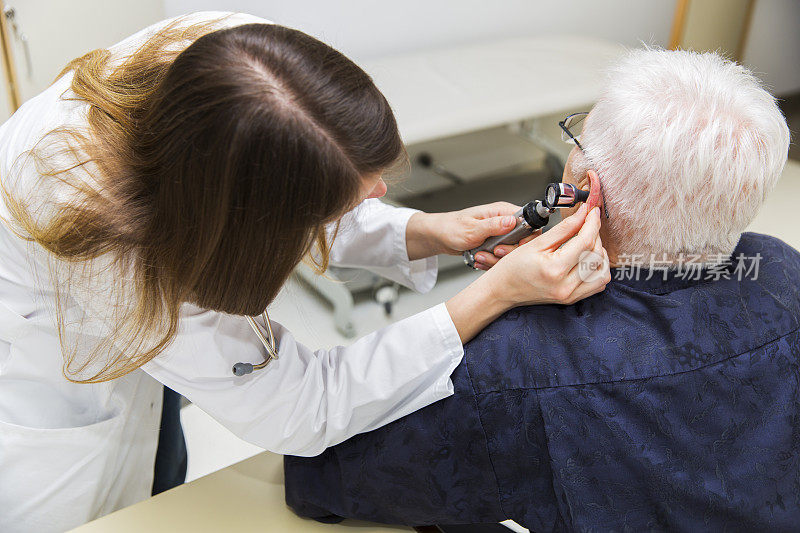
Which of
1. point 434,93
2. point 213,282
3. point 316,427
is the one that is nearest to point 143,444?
point 316,427

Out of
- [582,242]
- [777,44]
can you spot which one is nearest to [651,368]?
[582,242]

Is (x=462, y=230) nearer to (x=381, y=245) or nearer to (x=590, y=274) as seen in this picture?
(x=381, y=245)

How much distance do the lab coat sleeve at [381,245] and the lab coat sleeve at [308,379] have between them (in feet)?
1.33

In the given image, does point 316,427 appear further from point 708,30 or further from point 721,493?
point 708,30

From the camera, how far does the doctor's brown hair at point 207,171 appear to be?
89 centimetres

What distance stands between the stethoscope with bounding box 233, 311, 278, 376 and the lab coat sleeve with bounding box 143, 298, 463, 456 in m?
0.02

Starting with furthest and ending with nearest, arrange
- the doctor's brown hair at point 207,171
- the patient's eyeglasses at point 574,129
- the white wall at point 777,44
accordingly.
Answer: the white wall at point 777,44
the patient's eyeglasses at point 574,129
the doctor's brown hair at point 207,171

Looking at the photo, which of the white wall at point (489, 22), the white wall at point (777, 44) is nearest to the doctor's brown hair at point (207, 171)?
the white wall at point (489, 22)

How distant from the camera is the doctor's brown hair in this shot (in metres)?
0.89

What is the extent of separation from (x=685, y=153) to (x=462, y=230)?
0.48 metres

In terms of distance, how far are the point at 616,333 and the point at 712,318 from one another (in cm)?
15

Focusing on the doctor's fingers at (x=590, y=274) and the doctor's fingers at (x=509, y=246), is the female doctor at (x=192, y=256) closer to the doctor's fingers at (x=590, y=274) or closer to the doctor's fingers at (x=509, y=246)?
the doctor's fingers at (x=590, y=274)

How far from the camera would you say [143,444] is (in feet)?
4.74

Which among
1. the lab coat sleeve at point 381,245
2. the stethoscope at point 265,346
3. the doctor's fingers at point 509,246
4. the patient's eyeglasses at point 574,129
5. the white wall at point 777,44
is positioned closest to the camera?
the stethoscope at point 265,346
